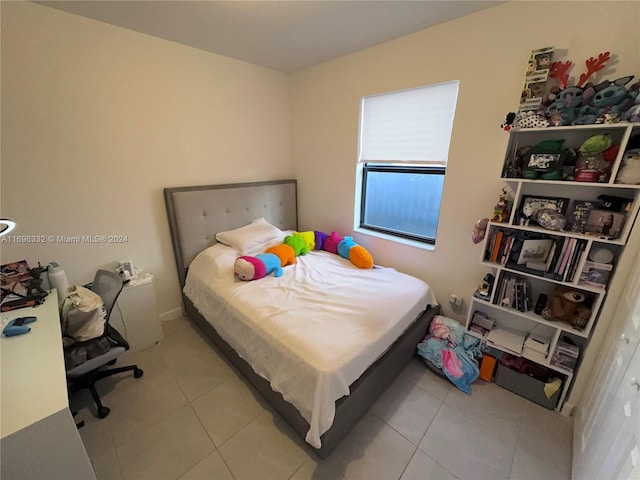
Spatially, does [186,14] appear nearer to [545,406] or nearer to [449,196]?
[449,196]

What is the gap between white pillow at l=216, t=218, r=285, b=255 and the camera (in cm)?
243

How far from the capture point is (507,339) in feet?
6.02

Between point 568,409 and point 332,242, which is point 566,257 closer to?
point 568,409

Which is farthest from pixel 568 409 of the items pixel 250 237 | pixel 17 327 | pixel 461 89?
pixel 17 327

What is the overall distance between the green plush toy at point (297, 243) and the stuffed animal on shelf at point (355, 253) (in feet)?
1.23

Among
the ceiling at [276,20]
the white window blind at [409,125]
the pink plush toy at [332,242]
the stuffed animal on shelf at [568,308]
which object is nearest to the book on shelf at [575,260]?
the stuffed animal on shelf at [568,308]

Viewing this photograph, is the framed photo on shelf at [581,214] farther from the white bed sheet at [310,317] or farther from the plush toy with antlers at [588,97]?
the white bed sheet at [310,317]

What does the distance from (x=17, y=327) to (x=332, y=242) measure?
2.27 metres

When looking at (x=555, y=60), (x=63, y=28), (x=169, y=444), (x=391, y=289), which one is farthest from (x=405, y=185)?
(x=63, y=28)

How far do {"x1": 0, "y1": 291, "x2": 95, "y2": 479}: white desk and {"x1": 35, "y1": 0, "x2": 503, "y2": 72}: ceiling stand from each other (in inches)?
81.5

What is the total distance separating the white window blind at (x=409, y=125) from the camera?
1.99m

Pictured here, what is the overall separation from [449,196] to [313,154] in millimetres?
1555

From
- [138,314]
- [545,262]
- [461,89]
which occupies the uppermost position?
[461,89]

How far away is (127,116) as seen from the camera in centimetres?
199
